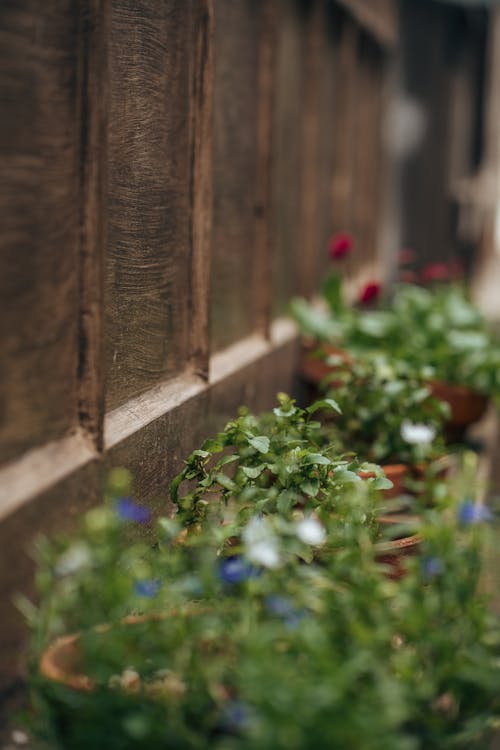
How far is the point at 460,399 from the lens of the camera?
395cm

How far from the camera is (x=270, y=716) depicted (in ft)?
4.11

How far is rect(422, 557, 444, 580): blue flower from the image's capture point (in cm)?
150

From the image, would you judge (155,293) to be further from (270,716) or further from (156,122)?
(270,716)

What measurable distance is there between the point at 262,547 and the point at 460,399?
2563 mm

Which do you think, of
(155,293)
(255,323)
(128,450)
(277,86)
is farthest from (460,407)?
(128,450)

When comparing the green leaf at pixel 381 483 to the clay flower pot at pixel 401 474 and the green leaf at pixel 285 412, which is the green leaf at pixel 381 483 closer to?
the green leaf at pixel 285 412

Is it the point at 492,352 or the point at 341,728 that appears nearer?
the point at 341,728

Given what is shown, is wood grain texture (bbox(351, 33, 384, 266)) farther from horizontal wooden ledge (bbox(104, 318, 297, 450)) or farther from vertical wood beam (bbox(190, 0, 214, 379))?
vertical wood beam (bbox(190, 0, 214, 379))

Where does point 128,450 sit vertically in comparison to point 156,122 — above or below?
below

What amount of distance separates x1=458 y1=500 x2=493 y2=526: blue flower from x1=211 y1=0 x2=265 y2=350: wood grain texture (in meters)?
1.52

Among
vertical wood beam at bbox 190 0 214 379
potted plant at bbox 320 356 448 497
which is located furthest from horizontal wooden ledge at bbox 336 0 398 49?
vertical wood beam at bbox 190 0 214 379

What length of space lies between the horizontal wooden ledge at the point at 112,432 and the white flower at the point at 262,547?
0.35 metres

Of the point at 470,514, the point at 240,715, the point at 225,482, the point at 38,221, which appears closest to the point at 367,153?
the point at 225,482

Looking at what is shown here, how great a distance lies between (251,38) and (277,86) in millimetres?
331
